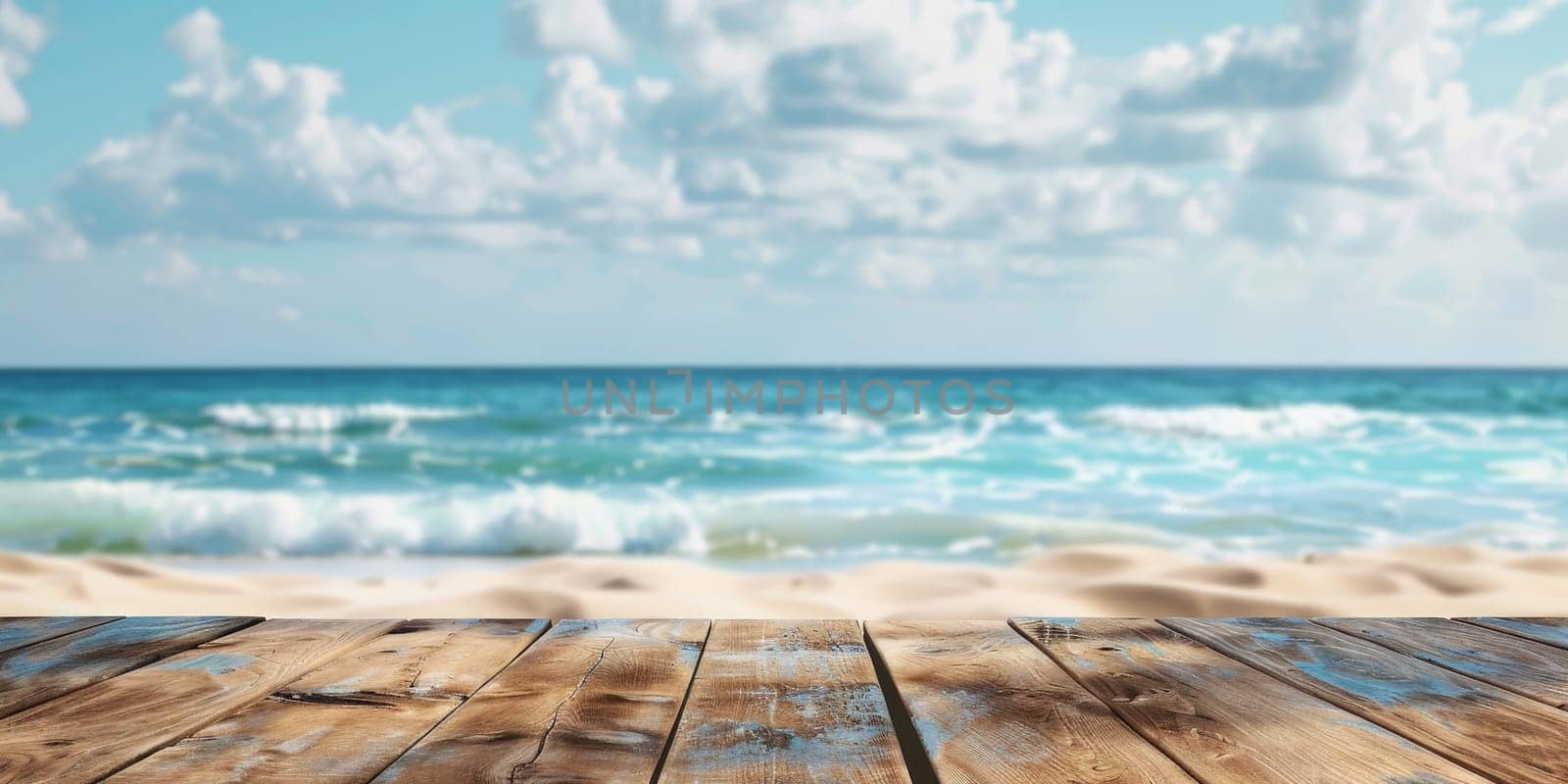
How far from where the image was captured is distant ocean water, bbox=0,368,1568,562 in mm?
7281

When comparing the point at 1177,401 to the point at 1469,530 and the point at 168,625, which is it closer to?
the point at 1469,530

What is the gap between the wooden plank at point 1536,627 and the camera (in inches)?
65.4

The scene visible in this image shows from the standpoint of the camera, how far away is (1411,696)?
51.7 inches

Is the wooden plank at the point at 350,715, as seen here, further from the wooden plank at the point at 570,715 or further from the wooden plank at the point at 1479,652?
the wooden plank at the point at 1479,652

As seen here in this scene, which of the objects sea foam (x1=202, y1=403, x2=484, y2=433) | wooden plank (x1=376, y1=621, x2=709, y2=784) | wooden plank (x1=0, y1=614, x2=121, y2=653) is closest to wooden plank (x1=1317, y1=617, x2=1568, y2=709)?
wooden plank (x1=376, y1=621, x2=709, y2=784)

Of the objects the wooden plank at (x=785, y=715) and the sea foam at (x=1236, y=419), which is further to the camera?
the sea foam at (x=1236, y=419)

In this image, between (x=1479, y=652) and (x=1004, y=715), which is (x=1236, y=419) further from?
(x=1004, y=715)

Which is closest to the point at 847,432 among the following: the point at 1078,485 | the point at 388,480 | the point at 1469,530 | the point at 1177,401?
the point at 1078,485

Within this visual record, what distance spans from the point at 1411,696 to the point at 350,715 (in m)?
1.26

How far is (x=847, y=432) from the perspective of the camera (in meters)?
16.0

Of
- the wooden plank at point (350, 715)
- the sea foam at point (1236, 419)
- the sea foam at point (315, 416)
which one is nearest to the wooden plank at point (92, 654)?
the wooden plank at point (350, 715)

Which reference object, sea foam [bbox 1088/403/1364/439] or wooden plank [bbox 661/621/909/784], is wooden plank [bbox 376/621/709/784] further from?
sea foam [bbox 1088/403/1364/439]

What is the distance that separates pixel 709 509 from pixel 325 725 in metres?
7.40

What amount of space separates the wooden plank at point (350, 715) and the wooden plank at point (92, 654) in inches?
11.1
